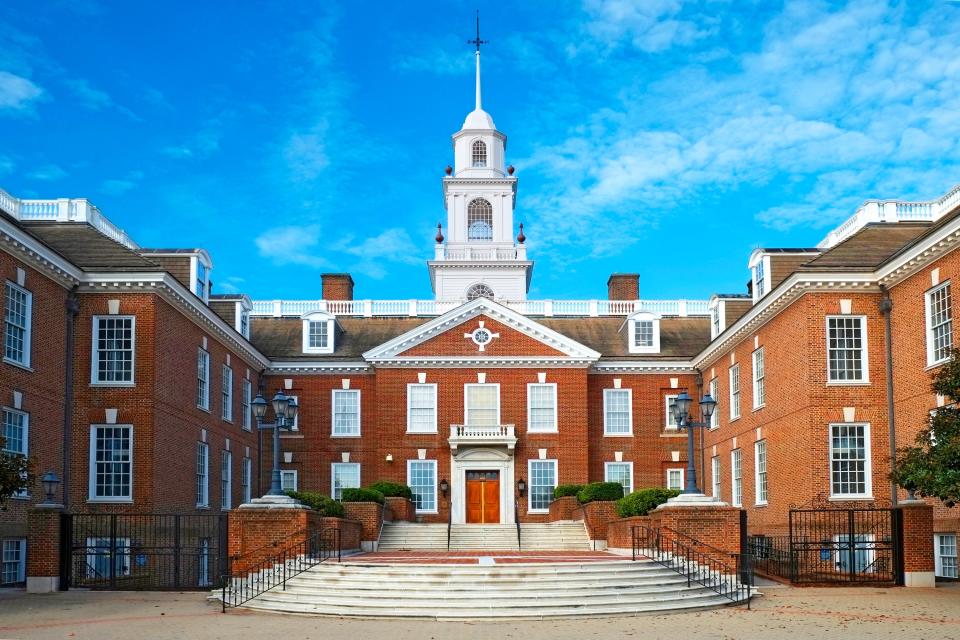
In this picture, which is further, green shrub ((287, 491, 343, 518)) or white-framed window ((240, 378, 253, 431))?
white-framed window ((240, 378, 253, 431))

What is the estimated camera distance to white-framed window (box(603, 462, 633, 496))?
4125cm

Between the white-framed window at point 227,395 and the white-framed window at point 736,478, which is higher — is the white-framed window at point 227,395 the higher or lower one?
the higher one

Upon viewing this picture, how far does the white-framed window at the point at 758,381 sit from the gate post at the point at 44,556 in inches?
781

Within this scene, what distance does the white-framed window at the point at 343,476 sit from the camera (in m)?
41.5

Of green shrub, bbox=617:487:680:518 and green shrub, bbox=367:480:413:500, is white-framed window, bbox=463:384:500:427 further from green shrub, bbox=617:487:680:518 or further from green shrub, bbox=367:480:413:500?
green shrub, bbox=617:487:680:518

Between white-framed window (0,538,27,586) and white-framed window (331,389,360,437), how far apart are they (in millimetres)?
17339

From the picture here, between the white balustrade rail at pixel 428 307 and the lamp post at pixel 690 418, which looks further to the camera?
the white balustrade rail at pixel 428 307

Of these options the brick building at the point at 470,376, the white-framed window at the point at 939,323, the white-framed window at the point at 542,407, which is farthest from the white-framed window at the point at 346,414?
the white-framed window at the point at 939,323

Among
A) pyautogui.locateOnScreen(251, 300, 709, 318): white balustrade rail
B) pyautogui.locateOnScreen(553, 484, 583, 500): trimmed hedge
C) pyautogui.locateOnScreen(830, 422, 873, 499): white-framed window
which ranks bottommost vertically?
pyautogui.locateOnScreen(553, 484, 583, 500): trimmed hedge

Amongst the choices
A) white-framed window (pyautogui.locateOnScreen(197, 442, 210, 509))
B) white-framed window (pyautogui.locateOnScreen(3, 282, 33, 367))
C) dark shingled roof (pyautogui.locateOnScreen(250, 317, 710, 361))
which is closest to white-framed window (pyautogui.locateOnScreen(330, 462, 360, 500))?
dark shingled roof (pyautogui.locateOnScreen(250, 317, 710, 361))

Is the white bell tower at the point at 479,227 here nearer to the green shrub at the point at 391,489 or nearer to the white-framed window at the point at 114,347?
the green shrub at the point at 391,489

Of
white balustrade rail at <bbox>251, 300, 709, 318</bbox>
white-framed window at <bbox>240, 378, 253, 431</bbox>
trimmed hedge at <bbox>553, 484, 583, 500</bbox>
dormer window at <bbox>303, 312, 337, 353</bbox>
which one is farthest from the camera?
white balustrade rail at <bbox>251, 300, 709, 318</bbox>

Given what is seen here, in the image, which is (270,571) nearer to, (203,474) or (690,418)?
(690,418)

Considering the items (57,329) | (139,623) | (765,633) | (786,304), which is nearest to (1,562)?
(57,329)
